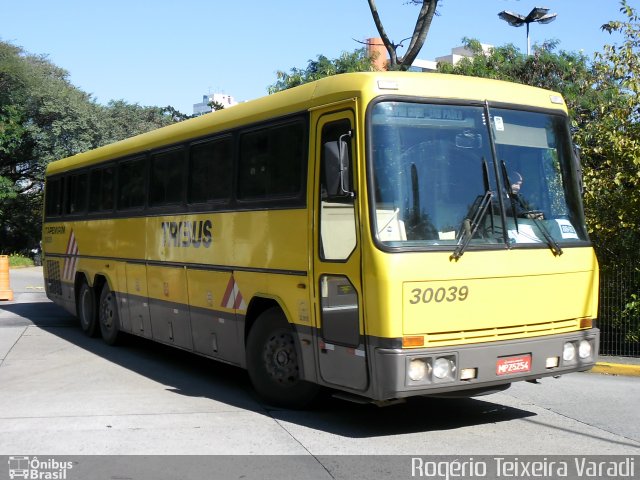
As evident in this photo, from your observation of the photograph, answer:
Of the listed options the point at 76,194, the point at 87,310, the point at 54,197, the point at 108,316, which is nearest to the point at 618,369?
the point at 108,316

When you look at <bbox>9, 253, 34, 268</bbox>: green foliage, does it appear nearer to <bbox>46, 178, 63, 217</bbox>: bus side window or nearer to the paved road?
<bbox>46, 178, 63, 217</bbox>: bus side window

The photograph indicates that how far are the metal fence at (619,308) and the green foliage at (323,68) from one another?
47.6ft

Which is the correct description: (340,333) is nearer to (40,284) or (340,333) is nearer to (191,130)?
(191,130)

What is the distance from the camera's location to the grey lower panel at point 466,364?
6566 millimetres

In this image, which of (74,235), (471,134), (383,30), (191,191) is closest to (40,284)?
(74,235)

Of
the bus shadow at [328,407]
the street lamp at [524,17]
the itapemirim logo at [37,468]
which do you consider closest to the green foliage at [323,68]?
the street lamp at [524,17]

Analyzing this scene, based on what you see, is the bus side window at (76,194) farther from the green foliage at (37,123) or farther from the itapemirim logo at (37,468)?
the green foliage at (37,123)

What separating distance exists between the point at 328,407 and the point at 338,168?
2854 mm

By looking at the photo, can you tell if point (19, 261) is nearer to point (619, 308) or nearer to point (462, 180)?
point (619, 308)

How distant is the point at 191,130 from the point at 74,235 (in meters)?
5.76

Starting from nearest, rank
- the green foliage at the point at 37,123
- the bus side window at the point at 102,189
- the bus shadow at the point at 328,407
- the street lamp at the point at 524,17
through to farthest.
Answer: the bus shadow at the point at 328,407
the bus side window at the point at 102,189
the street lamp at the point at 524,17
the green foliage at the point at 37,123

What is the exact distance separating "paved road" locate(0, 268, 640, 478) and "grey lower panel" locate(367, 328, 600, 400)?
1.77ft

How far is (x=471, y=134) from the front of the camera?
725 centimetres

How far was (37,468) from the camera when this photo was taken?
6.26m
